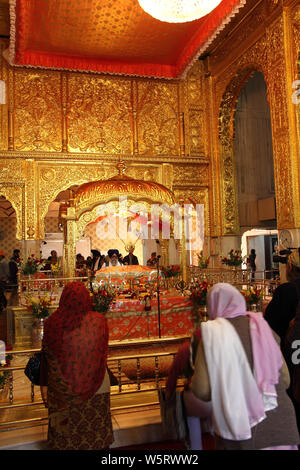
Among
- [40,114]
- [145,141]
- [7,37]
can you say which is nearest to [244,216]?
[145,141]

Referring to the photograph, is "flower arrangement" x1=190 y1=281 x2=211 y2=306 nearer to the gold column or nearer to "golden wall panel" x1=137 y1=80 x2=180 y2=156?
"golden wall panel" x1=137 y1=80 x2=180 y2=156

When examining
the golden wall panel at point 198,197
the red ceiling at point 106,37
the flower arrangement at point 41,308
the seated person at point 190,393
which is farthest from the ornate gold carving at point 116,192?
the seated person at point 190,393

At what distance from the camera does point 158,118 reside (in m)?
11.8

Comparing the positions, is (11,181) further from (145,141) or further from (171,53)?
(171,53)

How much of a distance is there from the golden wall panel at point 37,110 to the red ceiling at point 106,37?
94cm

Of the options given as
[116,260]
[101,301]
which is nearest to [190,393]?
[101,301]

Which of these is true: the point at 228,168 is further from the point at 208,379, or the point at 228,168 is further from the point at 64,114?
the point at 208,379

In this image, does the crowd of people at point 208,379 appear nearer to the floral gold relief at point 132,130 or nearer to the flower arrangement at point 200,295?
the flower arrangement at point 200,295

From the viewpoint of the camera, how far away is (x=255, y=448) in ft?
5.98

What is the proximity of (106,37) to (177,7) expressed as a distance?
3021 millimetres

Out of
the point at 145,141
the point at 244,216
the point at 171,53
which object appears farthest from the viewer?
the point at 244,216

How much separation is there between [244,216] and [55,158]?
5851 millimetres

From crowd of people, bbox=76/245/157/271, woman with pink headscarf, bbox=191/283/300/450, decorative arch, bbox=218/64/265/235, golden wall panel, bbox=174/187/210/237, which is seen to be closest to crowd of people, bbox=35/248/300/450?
woman with pink headscarf, bbox=191/283/300/450

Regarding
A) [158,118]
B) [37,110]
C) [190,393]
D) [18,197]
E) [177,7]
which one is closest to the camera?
[190,393]
